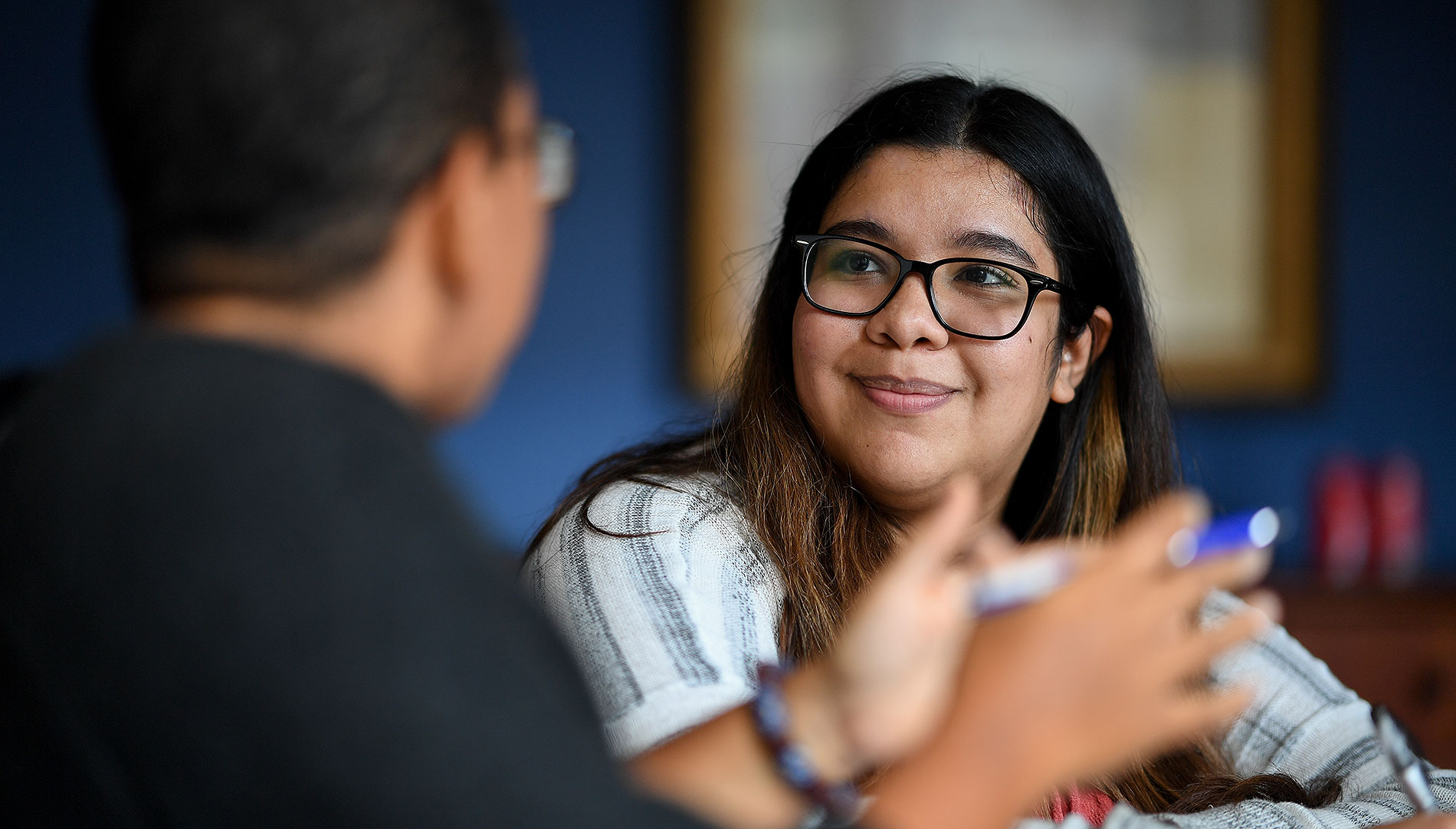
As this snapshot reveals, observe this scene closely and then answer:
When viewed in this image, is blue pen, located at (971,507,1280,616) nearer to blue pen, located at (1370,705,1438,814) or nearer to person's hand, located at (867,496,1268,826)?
person's hand, located at (867,496,1268,826)

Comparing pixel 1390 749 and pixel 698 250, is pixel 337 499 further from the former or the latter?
pixel 698 250

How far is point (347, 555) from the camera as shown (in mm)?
521

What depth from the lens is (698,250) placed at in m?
2.84

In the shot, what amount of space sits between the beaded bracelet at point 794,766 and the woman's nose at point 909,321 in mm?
689

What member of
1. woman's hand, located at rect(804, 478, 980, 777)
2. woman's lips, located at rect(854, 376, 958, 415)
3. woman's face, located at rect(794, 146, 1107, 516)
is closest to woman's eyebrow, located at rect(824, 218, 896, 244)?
woman's face, located at rect(794, 146, 1107, 516)

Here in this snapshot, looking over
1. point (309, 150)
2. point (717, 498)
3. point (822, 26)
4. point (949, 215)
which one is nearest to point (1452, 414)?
point (822, 26)

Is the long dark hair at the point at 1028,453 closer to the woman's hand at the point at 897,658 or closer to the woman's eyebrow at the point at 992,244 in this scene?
the woman's eyebrow at the point at 992,244

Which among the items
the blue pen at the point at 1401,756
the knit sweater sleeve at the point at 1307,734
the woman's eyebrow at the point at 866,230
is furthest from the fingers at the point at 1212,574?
the woman's eyebrow at the point at 866,230

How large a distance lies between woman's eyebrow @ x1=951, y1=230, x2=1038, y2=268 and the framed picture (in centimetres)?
151

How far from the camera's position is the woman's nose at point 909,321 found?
1.27 metres

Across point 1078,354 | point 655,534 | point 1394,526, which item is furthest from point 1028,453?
point 1394,526

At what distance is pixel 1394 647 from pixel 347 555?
2643 millimetres

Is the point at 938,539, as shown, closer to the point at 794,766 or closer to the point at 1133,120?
the point at 794,766

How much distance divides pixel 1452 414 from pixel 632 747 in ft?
9.14
